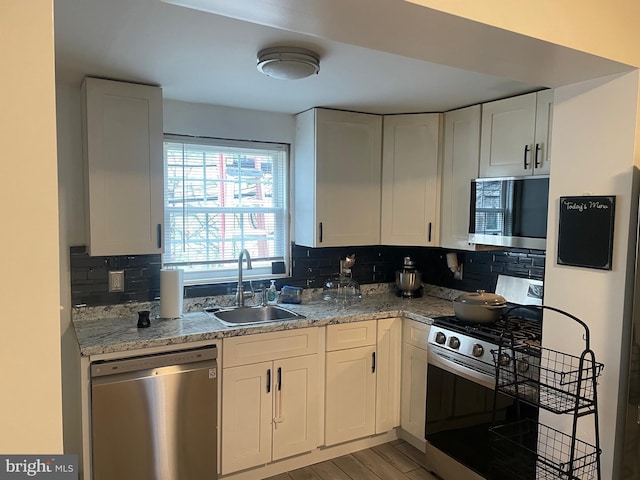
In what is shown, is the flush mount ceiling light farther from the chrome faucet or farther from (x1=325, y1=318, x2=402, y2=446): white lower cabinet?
(x1=325, y1=318, x2=402, y2=446): white lower cabinet

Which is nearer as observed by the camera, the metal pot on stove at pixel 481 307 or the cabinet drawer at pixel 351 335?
the metal pot on stove at pixel 481 307

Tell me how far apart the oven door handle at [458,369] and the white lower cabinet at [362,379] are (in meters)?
0.35

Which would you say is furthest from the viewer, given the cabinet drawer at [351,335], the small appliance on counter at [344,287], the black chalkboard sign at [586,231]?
the small appliance on counter at [344,287]

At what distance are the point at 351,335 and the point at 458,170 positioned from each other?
1.32 meters

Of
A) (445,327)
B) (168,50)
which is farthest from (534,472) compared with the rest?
(168,50)

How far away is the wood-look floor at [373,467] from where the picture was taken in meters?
2.80

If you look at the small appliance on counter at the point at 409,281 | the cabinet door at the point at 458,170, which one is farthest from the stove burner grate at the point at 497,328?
the small appliance on counter at the point at 409,281

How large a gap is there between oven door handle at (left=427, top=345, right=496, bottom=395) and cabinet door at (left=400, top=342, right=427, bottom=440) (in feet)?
0.49

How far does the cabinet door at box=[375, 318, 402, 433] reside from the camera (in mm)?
3102

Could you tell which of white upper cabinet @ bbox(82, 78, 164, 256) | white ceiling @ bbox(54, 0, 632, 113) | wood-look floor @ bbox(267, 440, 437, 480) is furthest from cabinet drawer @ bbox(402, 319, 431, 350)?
white upper cabinet @ bbox(82, 78, 164, 256)

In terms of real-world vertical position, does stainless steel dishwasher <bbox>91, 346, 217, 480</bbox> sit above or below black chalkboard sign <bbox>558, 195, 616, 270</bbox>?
below

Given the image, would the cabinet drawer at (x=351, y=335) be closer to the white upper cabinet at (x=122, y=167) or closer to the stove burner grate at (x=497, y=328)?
the stove burner grate at (x=497, y=328)

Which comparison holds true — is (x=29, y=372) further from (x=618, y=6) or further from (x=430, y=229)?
(x=430, y=229)

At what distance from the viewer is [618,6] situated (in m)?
1.57
